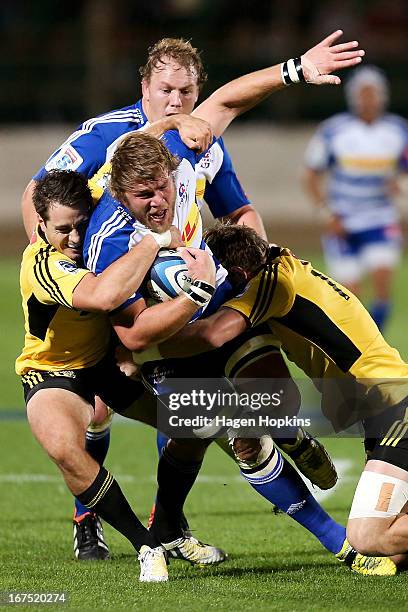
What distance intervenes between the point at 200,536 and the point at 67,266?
6.28 ft

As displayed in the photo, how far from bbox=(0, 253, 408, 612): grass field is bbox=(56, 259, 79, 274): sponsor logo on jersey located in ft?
4.35

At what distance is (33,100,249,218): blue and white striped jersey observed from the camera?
250 inches

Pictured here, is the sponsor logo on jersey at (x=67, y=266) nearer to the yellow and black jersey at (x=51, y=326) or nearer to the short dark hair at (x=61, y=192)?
the yellow and black jersey at (x=51, y=326)

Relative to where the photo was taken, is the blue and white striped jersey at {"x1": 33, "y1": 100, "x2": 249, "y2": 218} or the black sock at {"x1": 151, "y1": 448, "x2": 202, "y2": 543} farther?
the blue and white striped jersey at {"x1": 33, "y1": 100, "x2": 249, "y2": 218}

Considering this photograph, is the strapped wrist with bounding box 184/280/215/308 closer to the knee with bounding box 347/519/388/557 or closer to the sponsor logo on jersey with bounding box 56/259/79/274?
the sponsor logo on jersey with bounding box 56/259/79/274

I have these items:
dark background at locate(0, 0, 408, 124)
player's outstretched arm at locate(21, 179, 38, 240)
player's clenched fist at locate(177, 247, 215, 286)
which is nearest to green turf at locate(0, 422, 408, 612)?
player's clenched fist at locate(177, 247, 215, 286)

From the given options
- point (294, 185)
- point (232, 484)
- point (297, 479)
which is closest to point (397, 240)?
point (232, 484)

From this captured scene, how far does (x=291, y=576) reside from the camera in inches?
214

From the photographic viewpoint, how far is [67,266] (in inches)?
206

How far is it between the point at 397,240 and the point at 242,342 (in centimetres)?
795

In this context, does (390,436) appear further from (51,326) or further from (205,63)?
(205,63)

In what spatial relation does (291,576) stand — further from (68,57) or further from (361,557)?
(68,57)

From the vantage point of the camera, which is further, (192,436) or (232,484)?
(232,484)

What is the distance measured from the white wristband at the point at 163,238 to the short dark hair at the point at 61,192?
0.40 metres
